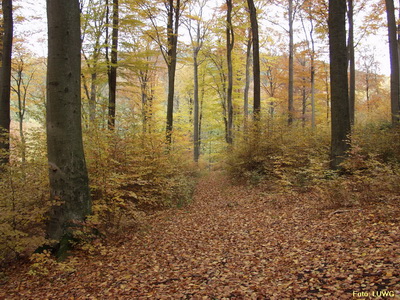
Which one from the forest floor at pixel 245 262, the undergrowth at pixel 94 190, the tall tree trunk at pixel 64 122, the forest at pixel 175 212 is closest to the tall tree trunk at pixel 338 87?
the forest at pixel 175 212

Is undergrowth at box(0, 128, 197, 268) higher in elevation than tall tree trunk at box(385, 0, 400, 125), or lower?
lower

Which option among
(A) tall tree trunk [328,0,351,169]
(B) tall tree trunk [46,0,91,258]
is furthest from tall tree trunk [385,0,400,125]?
(B) tall tree trunk [46,0,91,258]

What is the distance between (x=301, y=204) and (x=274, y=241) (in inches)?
96.1

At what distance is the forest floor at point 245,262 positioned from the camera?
3207 millimetres

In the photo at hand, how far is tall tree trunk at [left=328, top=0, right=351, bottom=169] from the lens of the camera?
7.57 metres

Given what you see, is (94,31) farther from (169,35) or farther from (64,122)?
(64,122)

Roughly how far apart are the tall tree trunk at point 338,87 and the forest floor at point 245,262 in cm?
225

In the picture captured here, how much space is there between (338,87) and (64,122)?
7.31 meters

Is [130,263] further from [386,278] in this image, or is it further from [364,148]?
[364,148]

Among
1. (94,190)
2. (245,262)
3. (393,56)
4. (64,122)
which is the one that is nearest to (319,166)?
(245,262)

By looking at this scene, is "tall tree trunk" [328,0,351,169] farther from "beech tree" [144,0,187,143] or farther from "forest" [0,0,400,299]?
"beech tree" [144,0,187,143]

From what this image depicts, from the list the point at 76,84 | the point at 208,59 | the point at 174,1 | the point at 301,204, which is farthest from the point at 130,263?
the point at 208,59

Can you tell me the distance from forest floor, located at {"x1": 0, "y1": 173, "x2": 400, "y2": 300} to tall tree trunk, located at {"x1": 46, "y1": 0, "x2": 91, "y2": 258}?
72 centimetres

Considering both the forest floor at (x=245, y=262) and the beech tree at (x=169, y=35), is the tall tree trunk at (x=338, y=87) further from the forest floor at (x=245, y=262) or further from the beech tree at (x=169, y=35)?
the beech tree at (x=169, y=35)
